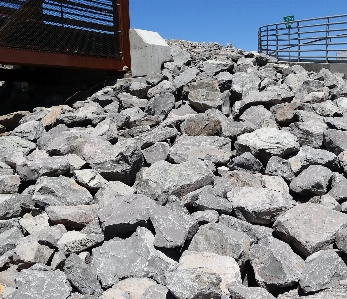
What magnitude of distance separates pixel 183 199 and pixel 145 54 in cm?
441

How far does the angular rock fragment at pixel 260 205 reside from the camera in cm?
353

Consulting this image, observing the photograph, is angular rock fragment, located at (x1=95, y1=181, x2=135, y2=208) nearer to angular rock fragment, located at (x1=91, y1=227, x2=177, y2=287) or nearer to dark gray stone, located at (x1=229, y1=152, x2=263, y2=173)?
angular rock fragment, located at (x1=91, y1=227, x2=177, y2=287)

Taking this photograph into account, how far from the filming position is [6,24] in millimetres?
6379

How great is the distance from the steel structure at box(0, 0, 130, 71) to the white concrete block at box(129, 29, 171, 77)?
14 centimetres

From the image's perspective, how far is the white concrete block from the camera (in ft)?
24.6

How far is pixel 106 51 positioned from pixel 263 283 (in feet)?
18.6

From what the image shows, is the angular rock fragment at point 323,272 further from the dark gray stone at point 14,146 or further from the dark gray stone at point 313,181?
the dark gray stone at point 14,146

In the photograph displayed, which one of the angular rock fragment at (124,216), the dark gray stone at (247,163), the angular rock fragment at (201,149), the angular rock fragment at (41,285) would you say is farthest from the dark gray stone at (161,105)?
the angular rock fragment at (41,285)

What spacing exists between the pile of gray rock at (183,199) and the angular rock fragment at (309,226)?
0.01 meters

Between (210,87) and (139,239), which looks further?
(210,87)

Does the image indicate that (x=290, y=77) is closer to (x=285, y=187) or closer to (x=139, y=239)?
(x=285, y=187)

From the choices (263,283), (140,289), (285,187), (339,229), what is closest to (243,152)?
(285,187)

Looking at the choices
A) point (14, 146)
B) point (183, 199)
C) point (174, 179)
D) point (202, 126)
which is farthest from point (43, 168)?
point (202, 126)

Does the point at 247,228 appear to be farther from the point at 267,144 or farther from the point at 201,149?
the point at 201,149
